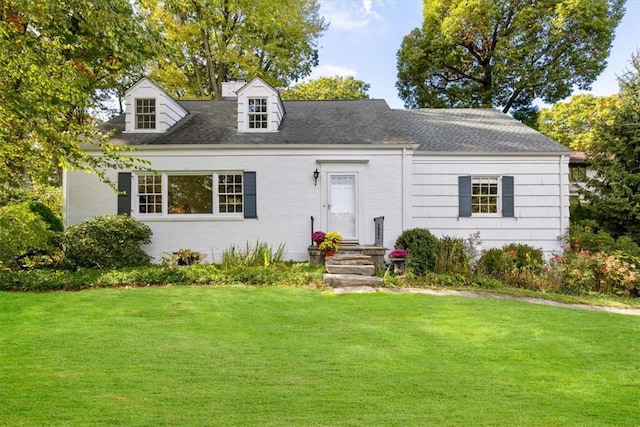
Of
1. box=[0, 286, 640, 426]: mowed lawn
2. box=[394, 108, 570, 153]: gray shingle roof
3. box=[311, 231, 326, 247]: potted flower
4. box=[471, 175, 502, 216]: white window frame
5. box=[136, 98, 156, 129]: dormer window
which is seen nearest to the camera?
box=[0, 286, 640, 426]: mowed lawn

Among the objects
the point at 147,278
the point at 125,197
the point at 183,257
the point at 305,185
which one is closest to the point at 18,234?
the point at 125,197

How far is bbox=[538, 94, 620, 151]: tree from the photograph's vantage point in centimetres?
2169

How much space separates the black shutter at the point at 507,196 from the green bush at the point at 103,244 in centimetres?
1138

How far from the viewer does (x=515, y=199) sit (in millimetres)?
11164

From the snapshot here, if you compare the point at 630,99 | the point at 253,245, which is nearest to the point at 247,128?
the point at 253,245

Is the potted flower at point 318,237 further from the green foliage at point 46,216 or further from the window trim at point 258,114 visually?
the green foliage at point 46,216

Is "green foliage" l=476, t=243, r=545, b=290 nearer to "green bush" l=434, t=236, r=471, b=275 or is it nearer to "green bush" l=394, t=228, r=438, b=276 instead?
"green bush" l=434, t=236, r=471, b=275

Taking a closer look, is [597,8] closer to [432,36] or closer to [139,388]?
[432,36]

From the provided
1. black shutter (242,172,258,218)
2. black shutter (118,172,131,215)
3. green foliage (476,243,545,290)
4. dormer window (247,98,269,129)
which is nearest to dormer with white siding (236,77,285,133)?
dormer window (247,98,269,129)

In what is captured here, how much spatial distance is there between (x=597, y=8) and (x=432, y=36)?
8357mm

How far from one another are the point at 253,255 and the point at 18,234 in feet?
18.9

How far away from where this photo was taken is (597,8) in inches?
708

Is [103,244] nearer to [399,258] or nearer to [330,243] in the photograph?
[330,243]

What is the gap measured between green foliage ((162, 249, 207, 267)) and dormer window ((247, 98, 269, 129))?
15.0 ft
